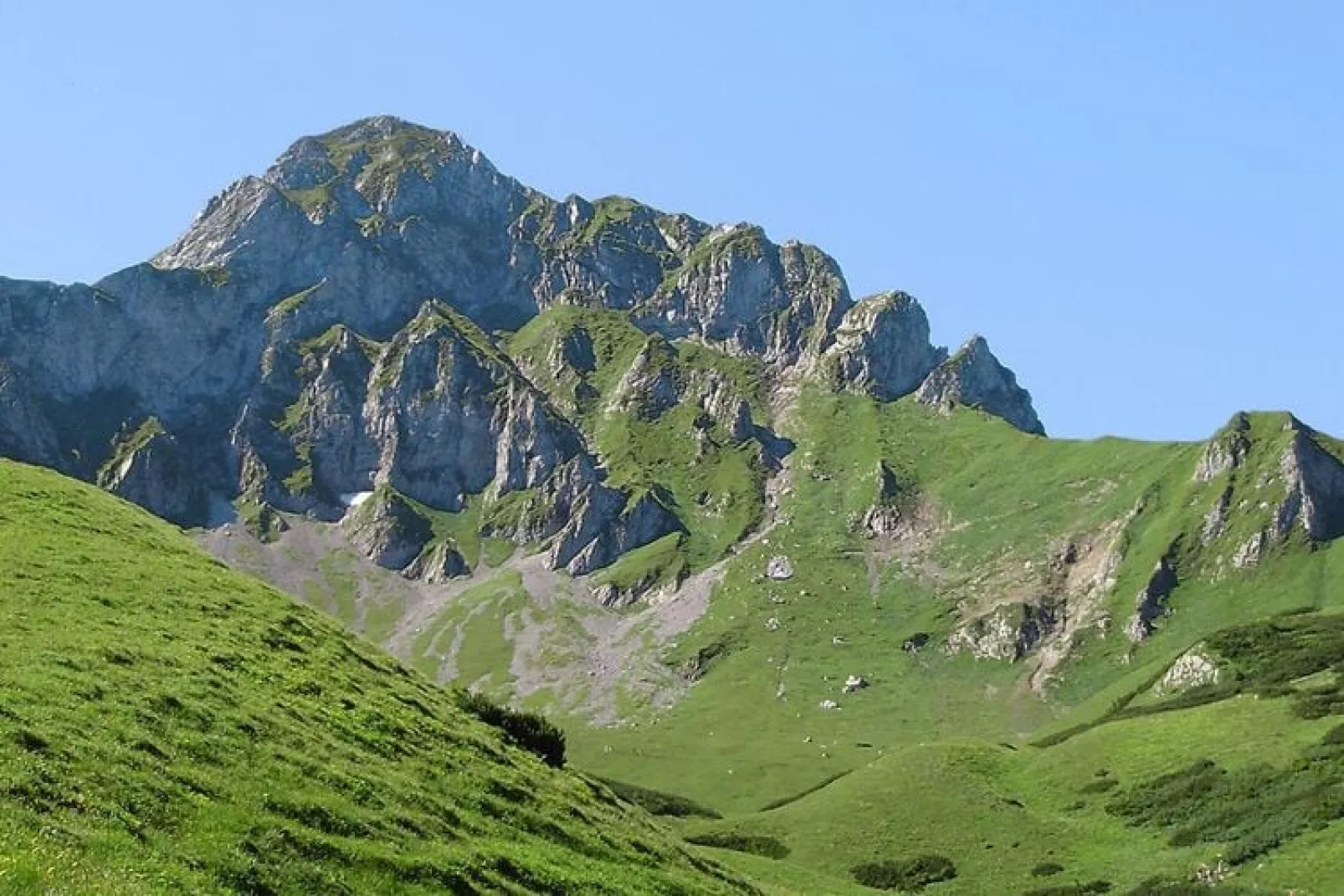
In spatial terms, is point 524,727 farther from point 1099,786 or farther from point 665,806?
point 665,806

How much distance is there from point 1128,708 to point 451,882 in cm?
15406

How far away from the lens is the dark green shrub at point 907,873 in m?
94.3

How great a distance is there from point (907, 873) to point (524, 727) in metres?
48.5

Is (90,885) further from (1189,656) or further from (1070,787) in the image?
(1189,656)

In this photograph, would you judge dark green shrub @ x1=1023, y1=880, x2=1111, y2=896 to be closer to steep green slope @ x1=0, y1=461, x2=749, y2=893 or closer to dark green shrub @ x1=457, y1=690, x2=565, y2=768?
steep green slope @ x1=0, y1=461, x2=749, y2=893

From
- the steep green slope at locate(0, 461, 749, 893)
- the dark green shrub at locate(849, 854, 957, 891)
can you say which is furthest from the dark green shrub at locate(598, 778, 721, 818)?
the steep green slope at locate(0, 461, 749, 893)

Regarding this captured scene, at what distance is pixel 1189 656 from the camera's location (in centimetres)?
16538

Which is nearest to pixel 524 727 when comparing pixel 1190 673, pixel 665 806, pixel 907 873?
pixel 907 873

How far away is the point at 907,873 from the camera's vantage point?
315ft

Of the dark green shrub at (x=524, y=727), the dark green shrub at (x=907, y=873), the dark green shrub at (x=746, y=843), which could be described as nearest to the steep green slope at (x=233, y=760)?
the dark green shrub at (x=524, y=727)

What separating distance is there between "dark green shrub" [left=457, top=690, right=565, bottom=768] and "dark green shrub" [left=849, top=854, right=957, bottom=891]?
43.1 meters

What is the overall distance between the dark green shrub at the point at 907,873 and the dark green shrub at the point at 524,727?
43.1 metres

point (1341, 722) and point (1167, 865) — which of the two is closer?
point (1167, 865)

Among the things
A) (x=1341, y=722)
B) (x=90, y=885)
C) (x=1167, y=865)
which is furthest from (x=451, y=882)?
(x=1341, y=722)
